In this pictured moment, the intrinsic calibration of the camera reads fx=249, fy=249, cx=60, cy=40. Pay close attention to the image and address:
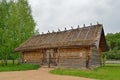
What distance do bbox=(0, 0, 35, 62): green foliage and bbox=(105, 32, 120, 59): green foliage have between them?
20271mm

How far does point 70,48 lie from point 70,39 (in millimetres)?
1296

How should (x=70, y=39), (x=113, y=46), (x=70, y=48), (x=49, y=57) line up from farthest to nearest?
(x=113, y=46) < (x=49, y=57) < (x=70, y=39) < (x=70, y=48)

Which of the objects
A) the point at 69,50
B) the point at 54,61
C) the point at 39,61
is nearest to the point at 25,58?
the point at 39,61

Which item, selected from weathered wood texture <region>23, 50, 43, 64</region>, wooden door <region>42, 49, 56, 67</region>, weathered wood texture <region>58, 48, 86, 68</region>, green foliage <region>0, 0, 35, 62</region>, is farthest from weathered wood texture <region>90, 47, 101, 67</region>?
green foliage <region>0, 0, 35, 62</region>

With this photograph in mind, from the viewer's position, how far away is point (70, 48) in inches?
1203

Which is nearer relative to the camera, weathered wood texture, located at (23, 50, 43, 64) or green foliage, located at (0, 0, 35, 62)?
weathered wood texture, located at (23, 50, 43, 64)

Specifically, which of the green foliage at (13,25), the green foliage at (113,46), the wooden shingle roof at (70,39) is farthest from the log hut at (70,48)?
the green foliage at (113,46)

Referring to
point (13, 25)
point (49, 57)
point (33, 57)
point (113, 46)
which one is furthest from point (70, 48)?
point (113, 46)

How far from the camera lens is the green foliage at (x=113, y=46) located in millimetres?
58031

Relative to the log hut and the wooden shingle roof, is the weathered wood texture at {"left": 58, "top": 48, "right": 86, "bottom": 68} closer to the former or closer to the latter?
the log hut

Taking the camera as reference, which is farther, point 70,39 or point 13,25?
point 13,25

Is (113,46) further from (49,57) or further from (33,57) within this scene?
(49,57)

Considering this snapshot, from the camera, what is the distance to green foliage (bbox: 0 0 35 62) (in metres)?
41.5

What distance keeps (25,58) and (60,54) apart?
9.14 meters
